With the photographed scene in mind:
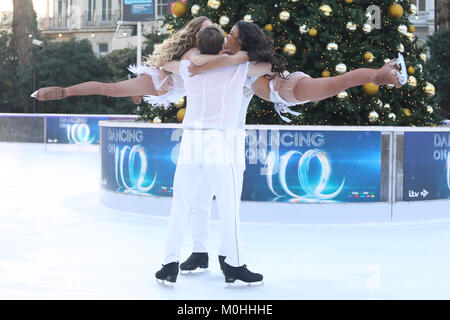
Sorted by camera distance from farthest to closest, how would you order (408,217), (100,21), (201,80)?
(100,21) → (408,217) → (201,80)

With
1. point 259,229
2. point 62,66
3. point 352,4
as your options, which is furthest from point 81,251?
point 62,66

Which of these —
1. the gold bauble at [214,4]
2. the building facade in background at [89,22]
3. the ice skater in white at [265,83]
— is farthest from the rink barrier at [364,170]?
the building facade in background at [89,22]

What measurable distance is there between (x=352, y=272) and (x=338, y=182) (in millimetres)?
2474

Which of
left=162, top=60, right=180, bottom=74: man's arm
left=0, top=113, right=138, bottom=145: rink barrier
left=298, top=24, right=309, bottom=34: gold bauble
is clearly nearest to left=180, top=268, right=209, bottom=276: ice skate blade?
left=162, top=60, right=180, bottom=74: man's arm

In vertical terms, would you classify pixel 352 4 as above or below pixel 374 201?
above

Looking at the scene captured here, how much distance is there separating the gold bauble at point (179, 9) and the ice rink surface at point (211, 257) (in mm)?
2569

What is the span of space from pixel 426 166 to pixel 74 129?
15.9 m

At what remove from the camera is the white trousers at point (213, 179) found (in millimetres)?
4762

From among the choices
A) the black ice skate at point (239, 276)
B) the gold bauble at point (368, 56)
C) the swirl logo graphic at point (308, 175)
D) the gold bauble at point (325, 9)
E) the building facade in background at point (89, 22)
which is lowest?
the black ice skate at point (239, 276)

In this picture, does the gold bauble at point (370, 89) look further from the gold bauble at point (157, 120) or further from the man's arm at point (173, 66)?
the man's arm at point (173, 66)

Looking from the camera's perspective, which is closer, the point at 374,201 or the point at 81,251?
the point at 81,251
